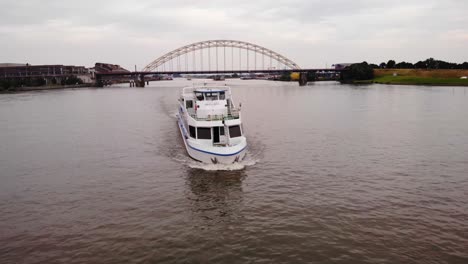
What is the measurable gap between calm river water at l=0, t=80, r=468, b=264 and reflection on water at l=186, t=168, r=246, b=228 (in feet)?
0.23

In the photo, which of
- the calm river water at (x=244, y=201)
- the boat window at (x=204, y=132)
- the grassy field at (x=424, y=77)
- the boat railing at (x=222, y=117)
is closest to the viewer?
the calm river water at (x=244, y=201)

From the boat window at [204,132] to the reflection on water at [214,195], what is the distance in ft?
11.2

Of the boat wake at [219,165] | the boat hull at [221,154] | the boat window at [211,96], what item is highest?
the boat window at [211,96]

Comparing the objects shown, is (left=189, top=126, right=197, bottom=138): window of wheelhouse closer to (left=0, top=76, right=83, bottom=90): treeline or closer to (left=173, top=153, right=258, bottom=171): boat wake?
(left=173, top=153, right=258, bottom=171): boat wake

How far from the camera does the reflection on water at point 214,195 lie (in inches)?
732

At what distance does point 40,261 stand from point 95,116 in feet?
170

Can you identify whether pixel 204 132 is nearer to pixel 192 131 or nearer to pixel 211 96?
pixel 192 131

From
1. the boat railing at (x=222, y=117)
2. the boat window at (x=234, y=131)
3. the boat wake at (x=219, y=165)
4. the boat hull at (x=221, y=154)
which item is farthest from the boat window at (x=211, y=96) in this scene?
the boat hull at (x=221, y=154)

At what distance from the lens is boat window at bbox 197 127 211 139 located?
1142 inches

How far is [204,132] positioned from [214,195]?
8.41 m

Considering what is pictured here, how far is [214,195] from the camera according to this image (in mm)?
21734

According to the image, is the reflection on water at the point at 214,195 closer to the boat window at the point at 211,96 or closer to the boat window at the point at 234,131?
the boat window at the point at 234,131

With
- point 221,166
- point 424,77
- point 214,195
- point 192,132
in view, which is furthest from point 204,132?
point 424,77

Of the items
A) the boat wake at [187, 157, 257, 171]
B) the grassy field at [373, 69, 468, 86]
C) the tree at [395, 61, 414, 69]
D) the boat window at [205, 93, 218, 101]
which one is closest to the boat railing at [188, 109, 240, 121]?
the boat window at [205, 93, 218, 101]
